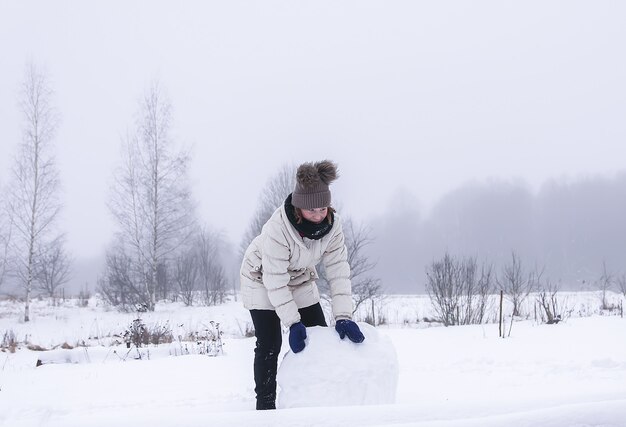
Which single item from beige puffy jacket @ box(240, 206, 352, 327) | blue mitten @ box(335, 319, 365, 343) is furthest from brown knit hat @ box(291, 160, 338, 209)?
blue mitten @ box(335, 319, 365, 343)

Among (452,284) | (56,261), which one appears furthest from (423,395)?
(56,261)

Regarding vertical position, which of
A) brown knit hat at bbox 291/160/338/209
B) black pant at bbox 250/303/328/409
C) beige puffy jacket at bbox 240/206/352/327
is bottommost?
black pant at bbox 250/303/328/409

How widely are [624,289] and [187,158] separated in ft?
59.0

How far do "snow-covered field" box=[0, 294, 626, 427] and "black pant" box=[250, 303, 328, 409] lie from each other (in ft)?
0.54

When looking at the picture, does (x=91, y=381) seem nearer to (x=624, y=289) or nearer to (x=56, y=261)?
(x=624, y=289)

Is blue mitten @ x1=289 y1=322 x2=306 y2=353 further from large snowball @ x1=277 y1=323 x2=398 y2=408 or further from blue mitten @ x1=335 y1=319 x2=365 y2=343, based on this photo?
blue mitten @ x1=335 y1=319 x2=365 y2=343

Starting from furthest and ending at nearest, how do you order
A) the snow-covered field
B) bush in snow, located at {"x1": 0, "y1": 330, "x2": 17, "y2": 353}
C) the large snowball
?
bush in snow, located at {"x1": 0, "y1": 330, "x2": 17, "y2": 353}, the large snowball, the snow-covered field

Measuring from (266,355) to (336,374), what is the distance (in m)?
0.76

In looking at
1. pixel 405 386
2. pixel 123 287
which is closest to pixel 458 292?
pixel 405 386

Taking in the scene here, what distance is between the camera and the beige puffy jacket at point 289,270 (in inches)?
98.9

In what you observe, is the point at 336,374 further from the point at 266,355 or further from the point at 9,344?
the point at 9,344

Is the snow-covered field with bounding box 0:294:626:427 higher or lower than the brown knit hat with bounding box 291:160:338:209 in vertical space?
lower

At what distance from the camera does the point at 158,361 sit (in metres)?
5.87

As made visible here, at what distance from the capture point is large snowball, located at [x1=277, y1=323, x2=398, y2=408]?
2.05m
